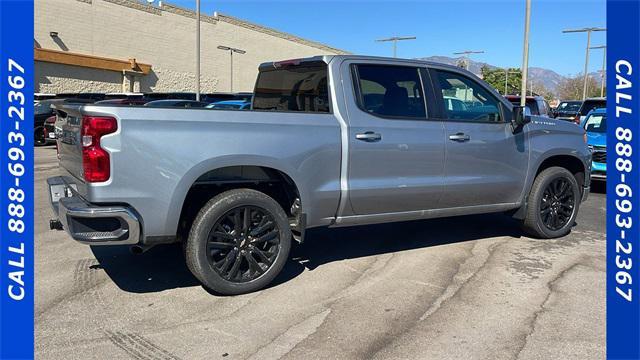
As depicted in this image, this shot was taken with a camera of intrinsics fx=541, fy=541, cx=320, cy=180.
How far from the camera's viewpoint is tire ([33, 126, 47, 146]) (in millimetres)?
18292

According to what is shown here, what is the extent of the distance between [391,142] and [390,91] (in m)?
0.56

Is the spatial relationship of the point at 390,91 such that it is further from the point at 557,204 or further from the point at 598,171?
the point at 598,171

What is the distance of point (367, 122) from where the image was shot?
4.87 metres

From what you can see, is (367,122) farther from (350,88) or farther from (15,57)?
(15,57)

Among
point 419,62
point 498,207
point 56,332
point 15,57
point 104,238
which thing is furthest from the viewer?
point 498,207

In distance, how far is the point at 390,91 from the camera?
5195 mm

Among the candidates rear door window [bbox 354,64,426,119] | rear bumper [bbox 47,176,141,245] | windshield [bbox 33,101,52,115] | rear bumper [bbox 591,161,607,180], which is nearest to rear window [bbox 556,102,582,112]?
rear bumper [bbox 591,161,607,180]

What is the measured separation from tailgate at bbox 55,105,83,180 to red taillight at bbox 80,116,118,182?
0.16 m

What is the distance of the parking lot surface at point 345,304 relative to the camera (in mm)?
3541

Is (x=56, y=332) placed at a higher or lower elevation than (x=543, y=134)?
lower

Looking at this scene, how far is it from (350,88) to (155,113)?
180 centimetres

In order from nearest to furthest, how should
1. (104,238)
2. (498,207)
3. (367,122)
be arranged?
(104,238), (367,122), (498,207)

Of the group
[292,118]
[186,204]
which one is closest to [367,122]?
[292,118]

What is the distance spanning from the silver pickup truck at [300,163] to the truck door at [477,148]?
0.01 meters
